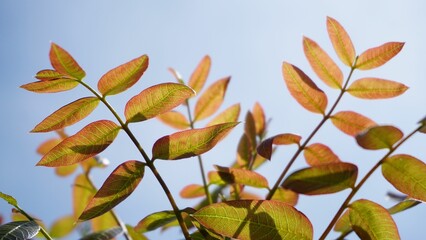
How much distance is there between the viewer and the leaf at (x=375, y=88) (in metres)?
1.00

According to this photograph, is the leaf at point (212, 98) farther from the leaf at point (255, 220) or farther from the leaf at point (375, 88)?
the leaf at point (255, 220)

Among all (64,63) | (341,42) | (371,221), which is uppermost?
(64,63)

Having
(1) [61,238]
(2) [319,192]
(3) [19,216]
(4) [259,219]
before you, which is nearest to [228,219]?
(4) [259,219]

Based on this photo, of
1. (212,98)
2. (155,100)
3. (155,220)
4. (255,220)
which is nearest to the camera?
(255,220)

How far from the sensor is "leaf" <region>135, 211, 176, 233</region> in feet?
3.18

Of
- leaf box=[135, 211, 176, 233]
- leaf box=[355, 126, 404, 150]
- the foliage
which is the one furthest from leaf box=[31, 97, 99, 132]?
leaf box=[355, 126, 404, 150]

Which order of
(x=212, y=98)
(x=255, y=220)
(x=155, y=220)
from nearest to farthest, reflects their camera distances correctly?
(x=255, y=220)
(x=155, y=220)
(x=212, y=98)

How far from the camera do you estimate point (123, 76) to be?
89 centimetres

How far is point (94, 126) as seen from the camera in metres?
0.83

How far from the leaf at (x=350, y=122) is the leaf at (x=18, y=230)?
62cm

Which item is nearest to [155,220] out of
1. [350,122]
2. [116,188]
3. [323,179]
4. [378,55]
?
[116,188]

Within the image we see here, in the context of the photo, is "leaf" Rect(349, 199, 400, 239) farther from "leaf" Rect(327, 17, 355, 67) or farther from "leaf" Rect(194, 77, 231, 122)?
"leaf" Rect(194, 77, 231, 122)

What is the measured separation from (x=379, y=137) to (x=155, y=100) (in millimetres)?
406

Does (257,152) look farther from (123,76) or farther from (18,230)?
(18,230)
